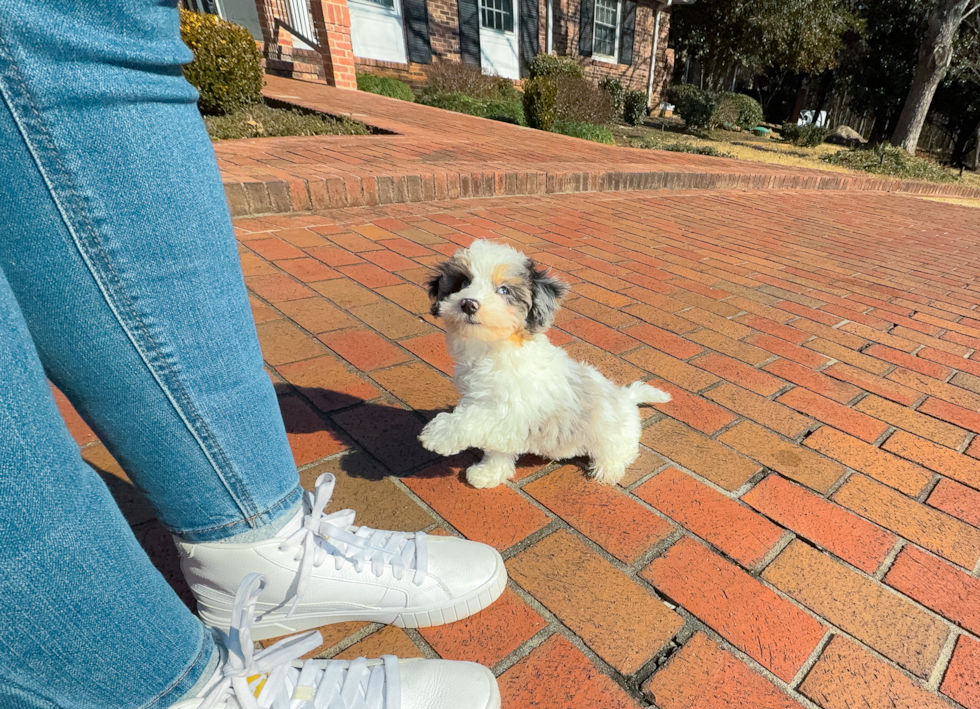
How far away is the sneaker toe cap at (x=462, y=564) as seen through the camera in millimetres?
1437

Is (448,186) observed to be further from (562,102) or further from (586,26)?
(586,26)

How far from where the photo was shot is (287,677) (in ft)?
3.67

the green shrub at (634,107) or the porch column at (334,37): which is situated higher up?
the porch column at (334,37)

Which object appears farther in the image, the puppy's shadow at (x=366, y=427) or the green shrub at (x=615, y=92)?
the green shrub at (x=615, y=92)

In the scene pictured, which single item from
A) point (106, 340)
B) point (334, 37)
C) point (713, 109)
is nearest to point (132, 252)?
point (106, 340)

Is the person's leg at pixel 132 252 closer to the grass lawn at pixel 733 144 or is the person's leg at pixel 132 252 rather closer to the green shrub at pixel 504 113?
the green shrub at pixel 504 113

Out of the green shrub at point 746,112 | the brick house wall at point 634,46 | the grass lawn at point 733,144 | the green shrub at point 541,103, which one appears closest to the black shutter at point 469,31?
the brick house wall at point 634,46

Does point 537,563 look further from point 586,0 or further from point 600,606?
point 586,0

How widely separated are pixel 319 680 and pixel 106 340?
0.83 meters

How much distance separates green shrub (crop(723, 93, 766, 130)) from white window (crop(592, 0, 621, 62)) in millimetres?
4899

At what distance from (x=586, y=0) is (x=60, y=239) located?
74.5 ft

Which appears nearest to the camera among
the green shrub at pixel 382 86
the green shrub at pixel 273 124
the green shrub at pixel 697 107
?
the green shrub at pixel 273 124

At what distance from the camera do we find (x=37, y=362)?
0.76m

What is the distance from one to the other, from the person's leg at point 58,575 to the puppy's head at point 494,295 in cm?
114
